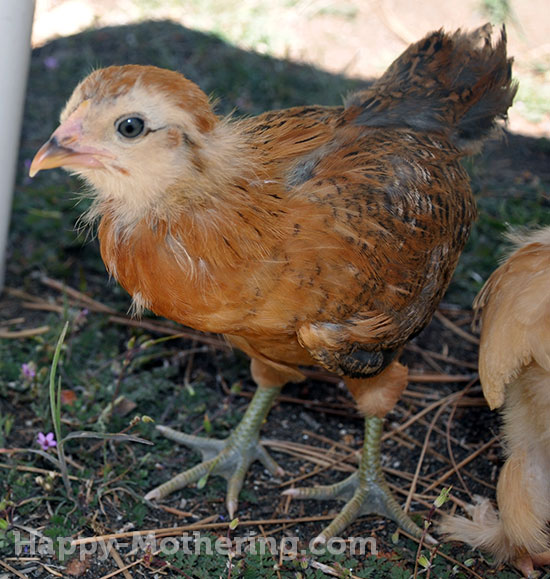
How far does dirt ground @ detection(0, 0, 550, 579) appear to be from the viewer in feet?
10.6

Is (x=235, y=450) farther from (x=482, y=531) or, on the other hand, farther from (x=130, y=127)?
(x=130, y=127)

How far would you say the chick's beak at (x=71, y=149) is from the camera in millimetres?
2477

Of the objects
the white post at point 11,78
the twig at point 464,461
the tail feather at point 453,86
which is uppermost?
the tail feather at point 453,86

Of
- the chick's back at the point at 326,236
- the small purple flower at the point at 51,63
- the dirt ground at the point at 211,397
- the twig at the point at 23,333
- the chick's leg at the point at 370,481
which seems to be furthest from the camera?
the small purple flower at the point at 51,63

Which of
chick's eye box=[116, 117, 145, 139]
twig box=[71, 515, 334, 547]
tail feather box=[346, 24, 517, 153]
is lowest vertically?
twig box=[71, 515, 334, 547]

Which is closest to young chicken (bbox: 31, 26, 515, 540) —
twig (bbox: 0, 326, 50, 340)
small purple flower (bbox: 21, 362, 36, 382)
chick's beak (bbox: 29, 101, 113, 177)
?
chick's beak (bbox: 29, 101, 113, 177)

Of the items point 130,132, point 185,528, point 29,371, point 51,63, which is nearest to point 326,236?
point 130,132

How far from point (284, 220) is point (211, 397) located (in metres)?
1.59

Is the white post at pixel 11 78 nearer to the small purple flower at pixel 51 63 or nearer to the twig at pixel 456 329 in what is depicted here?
the small purple flower at pixel 51 63

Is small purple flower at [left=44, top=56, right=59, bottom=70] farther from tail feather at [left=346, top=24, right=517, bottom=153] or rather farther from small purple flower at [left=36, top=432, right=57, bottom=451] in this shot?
small purple flower at [left=36, top=432, right=57, bottom=451]

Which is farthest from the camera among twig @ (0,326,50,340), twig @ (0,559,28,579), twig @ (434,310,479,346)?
twig @ (434,310,479,346)

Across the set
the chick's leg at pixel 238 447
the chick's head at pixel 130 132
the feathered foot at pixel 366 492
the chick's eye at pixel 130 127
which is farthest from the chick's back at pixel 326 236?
the feathered foot at pixel 366 492

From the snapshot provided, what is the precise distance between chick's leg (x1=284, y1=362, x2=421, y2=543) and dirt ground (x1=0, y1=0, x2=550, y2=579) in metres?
0.07

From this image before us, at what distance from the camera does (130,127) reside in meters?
2.46
